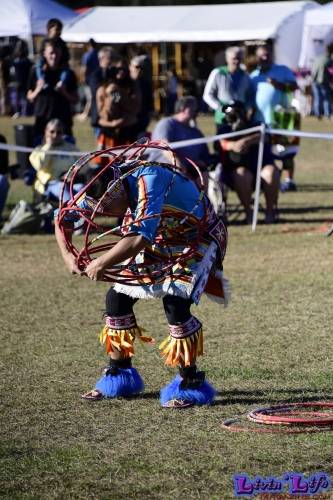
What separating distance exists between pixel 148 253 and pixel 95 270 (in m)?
0.48

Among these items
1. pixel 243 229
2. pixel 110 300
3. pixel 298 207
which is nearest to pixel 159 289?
pixel 110 300

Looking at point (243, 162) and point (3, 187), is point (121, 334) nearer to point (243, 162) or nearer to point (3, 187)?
point (243, 162)

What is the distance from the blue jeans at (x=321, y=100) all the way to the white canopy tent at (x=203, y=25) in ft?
7.63

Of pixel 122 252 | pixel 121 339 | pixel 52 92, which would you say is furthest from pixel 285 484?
pixel 52 92

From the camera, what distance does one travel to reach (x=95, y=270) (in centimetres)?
540

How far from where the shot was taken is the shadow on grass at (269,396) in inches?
237

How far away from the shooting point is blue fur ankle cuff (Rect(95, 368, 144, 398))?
6133 millimetres

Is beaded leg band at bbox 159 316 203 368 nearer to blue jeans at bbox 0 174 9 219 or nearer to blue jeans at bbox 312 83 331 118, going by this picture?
blue jeans at bbox 0 174 9 219

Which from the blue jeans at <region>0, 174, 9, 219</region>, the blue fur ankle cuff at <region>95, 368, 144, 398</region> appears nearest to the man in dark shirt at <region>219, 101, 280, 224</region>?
the blue jeans at <region>0, 174, 9, 219</region>

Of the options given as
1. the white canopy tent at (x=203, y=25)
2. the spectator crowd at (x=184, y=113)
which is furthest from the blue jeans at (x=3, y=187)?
the white canopy tent at (x=203, y=25)

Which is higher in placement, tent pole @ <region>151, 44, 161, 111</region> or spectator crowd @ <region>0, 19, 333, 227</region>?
spectator crowd @ <region>0, 19, 333, 227</region>

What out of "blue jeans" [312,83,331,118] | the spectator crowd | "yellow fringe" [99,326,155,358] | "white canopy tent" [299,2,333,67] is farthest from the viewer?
"blue jeans" [312,83,331,118]

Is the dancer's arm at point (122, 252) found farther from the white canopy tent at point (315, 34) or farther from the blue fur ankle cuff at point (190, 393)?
the white canopy tent at point (315, 34)

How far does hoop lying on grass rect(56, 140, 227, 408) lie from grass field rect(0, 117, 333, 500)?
212 millimetres
